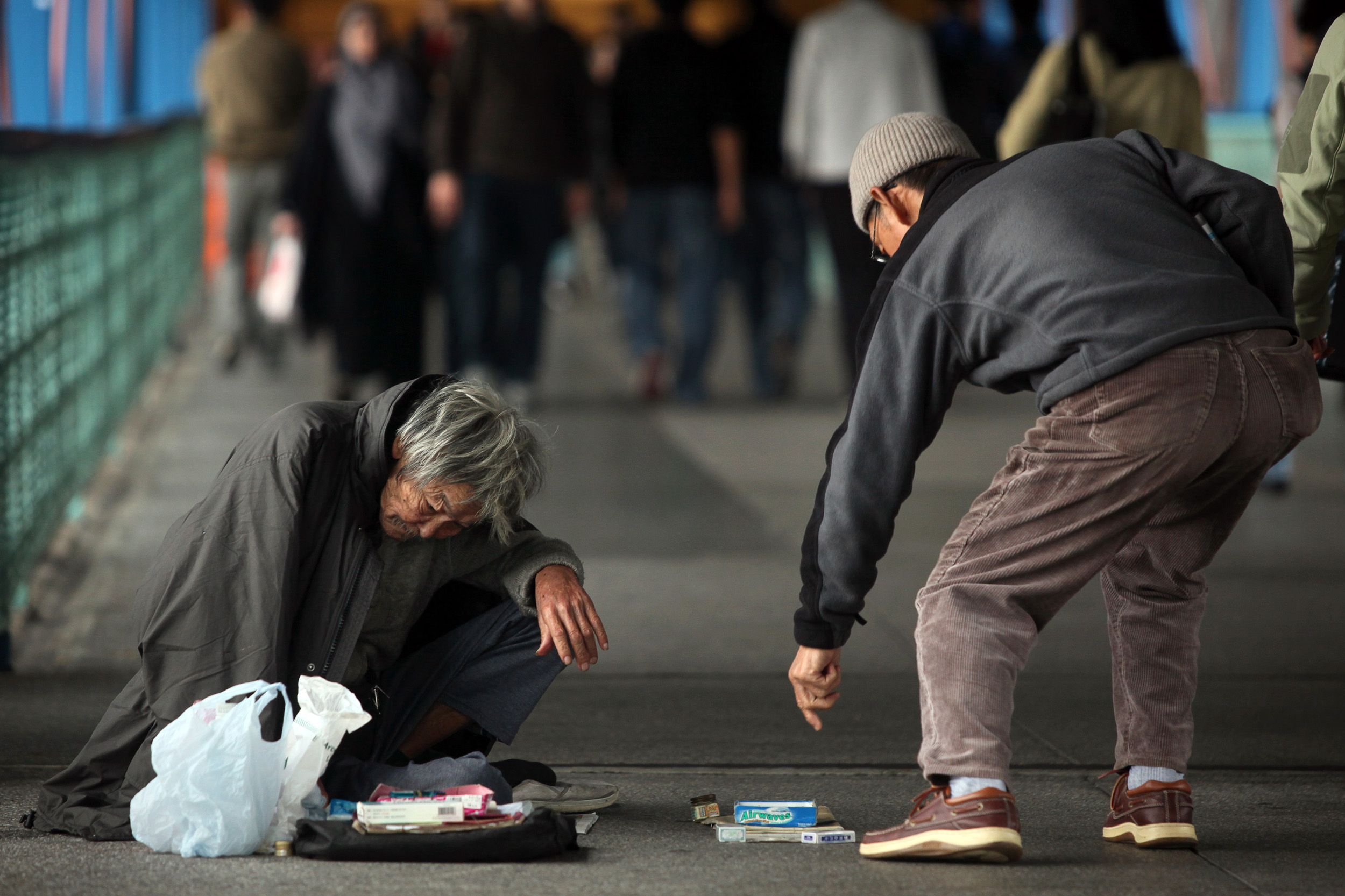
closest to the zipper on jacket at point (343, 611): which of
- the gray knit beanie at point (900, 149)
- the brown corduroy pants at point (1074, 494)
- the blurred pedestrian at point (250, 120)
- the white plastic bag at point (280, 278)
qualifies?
the brown corduroy pants at point (1074, 494)

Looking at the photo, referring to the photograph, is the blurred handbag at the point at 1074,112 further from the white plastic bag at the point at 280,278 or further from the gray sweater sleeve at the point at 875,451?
the white plastic bag at the point at 280,278

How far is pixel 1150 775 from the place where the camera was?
10.9 feet

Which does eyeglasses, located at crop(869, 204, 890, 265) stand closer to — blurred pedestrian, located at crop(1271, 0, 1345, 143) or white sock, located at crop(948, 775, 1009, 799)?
white sock, located at crop(948, 775, 1009, 799)

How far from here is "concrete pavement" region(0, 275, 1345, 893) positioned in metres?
3.11

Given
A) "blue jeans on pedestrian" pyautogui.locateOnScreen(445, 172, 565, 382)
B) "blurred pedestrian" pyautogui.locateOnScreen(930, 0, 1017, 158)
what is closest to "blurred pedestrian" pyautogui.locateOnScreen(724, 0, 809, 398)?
"blurred pedestrian" pyautogui.locateOnScreen(930, 0, 1017, 158)

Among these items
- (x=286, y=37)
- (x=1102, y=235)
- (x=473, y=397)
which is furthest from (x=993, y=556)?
(x=286, y=37)

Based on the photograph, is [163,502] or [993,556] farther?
[163,502]

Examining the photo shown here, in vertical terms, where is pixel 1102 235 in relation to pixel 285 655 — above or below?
above

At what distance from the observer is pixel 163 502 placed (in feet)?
22.9

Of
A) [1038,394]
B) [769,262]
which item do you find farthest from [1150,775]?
[769,262]

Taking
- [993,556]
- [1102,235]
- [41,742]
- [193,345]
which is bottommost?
[193,345]

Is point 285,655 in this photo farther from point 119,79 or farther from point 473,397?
point 119,79

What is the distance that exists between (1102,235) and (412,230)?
20.6 ft

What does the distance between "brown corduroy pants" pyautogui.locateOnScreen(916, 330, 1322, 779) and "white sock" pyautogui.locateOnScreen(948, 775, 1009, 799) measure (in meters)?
0.02
